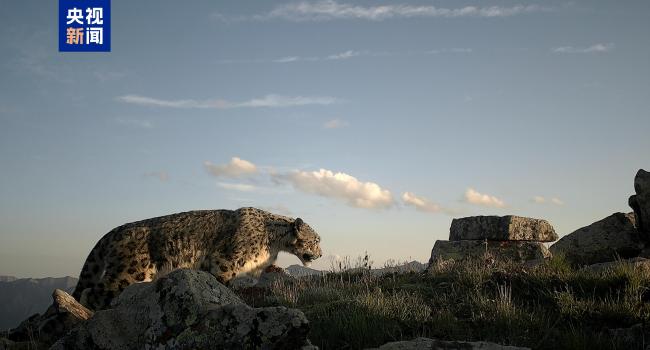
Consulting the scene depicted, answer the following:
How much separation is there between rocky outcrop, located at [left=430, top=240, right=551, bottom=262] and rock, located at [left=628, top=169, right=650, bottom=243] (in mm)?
2533

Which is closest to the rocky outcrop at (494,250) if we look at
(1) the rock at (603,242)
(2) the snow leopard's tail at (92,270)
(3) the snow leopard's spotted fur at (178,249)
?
(1) the rock at (603,242)

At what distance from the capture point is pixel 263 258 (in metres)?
11.5

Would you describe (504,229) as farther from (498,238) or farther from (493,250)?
(493,250)

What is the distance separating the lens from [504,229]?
1658 cm

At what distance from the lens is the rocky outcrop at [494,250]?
1619 cm

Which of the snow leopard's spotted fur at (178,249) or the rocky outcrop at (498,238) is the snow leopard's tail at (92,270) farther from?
the rocky outcrop at (498,238)

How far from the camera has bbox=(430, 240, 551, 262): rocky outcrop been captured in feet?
53.1

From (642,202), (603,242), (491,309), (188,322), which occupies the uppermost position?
(642,202)

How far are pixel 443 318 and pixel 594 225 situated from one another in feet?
35.7

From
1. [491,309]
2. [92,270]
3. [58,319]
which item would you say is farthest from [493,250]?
[58,319]

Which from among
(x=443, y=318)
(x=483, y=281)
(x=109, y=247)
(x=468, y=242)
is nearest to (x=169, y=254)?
(x=109, y=247)

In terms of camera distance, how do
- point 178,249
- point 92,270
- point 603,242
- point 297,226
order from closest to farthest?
point 92,270, point 178,249, point 297,226, point 603,242

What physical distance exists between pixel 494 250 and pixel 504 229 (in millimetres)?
736

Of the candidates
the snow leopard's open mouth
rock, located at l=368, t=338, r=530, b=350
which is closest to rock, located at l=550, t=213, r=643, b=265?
the snow leopard's open mouth
